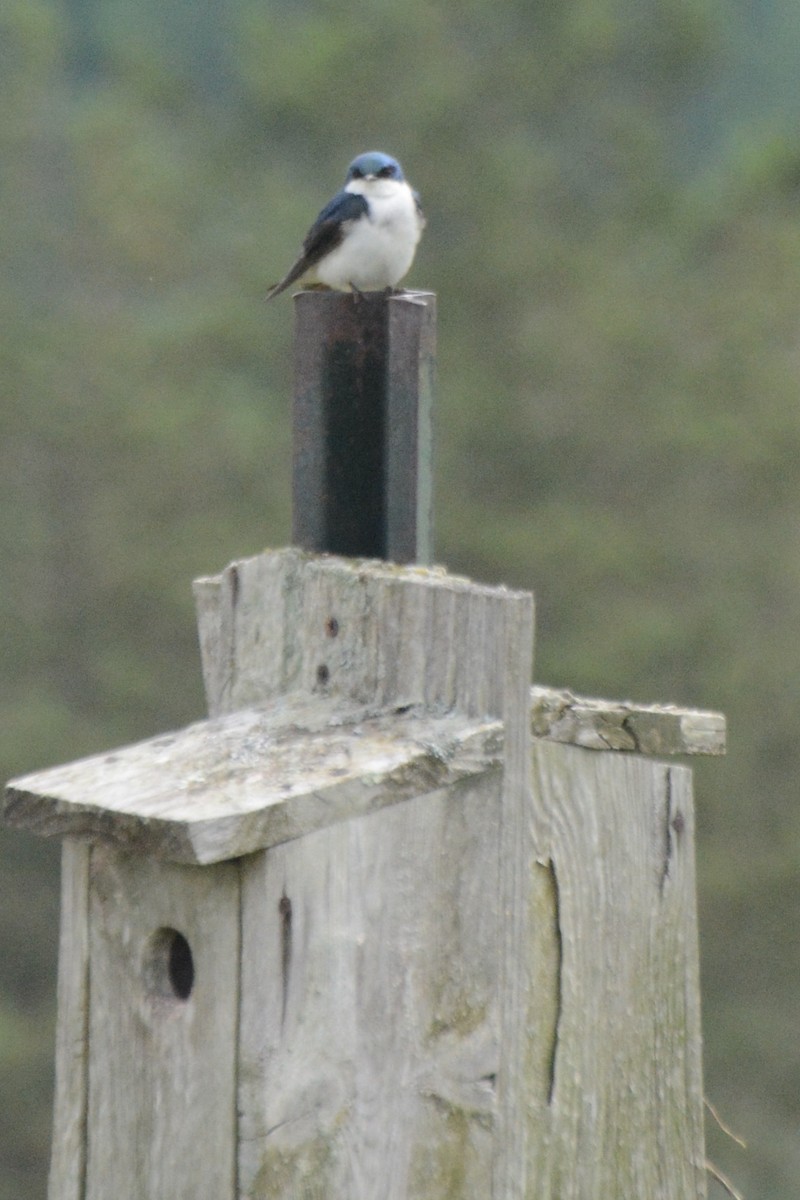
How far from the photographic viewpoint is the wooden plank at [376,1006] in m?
1.79

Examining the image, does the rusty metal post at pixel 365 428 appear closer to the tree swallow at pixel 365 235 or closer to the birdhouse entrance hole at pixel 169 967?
the birdhouse entrance hole at pixel 169 967

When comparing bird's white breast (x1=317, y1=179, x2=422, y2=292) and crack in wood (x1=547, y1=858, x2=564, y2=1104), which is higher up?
bird's white breast (x1=317, y1=179, x2=422, y2=292)

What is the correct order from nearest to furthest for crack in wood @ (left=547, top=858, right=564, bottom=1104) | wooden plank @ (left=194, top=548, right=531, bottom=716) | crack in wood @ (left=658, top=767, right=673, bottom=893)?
1. wooden plank @ (left=194, top=548, right=531, bottom=716)
2. crack in wood @ (left=547, top=858, right=564, bottom=1104)
3. crack in wood @ (left=658, top=767, right=673, bottom=893)

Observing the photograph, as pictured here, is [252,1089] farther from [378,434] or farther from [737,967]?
[737,967]

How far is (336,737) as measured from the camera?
6.21 ft

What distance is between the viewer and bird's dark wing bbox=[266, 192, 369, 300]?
329cm

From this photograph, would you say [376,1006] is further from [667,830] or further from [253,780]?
[667,830]

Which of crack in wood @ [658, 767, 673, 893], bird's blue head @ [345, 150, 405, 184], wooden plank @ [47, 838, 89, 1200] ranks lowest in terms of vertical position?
wooden plank @ [47, 838, 89, 1200]

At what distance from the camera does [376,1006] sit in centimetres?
184

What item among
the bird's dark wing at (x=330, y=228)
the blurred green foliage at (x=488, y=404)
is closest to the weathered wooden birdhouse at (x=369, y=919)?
the bird's dark wing at (x=330, y=228)

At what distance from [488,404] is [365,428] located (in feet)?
38.6

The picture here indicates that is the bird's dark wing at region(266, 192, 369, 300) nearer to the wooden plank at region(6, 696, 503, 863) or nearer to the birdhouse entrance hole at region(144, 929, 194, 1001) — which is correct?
the wooden plank at region(6, 696, 503, 863)

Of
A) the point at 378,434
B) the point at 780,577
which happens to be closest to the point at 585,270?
the point at 780,577

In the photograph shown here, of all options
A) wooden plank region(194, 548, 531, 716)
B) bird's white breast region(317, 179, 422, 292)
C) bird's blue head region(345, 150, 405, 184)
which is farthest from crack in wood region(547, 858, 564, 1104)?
bird's blue head region(345, 150, 405, 184)
